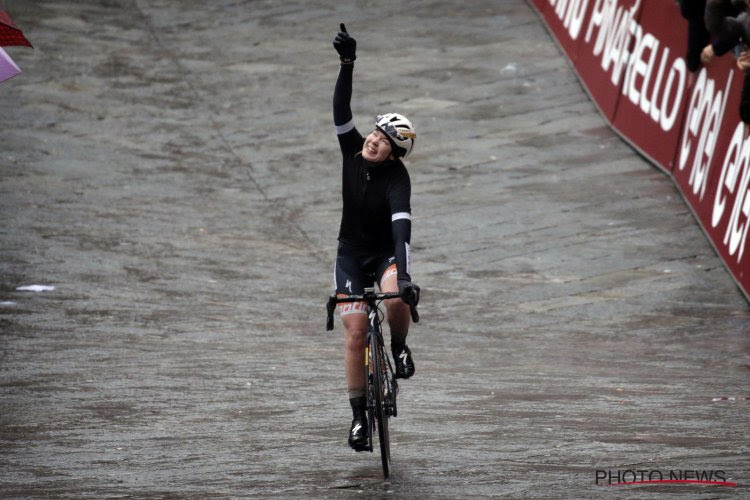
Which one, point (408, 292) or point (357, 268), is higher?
point (408, 292)

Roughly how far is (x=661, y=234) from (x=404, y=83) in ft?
23.9

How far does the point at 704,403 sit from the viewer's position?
9.43m

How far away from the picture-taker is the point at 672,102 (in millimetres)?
16656

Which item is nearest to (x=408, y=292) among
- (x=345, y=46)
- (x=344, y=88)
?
(x=344, y=88)

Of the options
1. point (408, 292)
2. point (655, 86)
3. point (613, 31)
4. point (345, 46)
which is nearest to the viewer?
point (408, 292)

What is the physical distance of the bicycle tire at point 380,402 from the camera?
23.8 feet

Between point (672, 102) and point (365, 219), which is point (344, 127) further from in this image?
point (672, 102)

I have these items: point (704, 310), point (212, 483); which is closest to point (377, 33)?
point (704, 310)

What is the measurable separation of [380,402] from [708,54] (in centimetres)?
894

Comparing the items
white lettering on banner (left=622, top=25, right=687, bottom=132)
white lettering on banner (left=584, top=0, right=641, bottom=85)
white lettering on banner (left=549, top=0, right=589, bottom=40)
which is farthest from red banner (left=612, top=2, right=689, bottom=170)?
white lettering on banner (left=549, top=0, right=589, bottom=40)

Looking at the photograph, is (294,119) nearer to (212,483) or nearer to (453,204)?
(453,204)

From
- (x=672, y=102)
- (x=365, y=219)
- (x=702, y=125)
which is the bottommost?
(x=672, y=102)

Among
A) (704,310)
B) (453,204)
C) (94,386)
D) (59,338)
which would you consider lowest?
(453,204)

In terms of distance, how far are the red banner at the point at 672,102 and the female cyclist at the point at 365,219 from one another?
6169 mm
